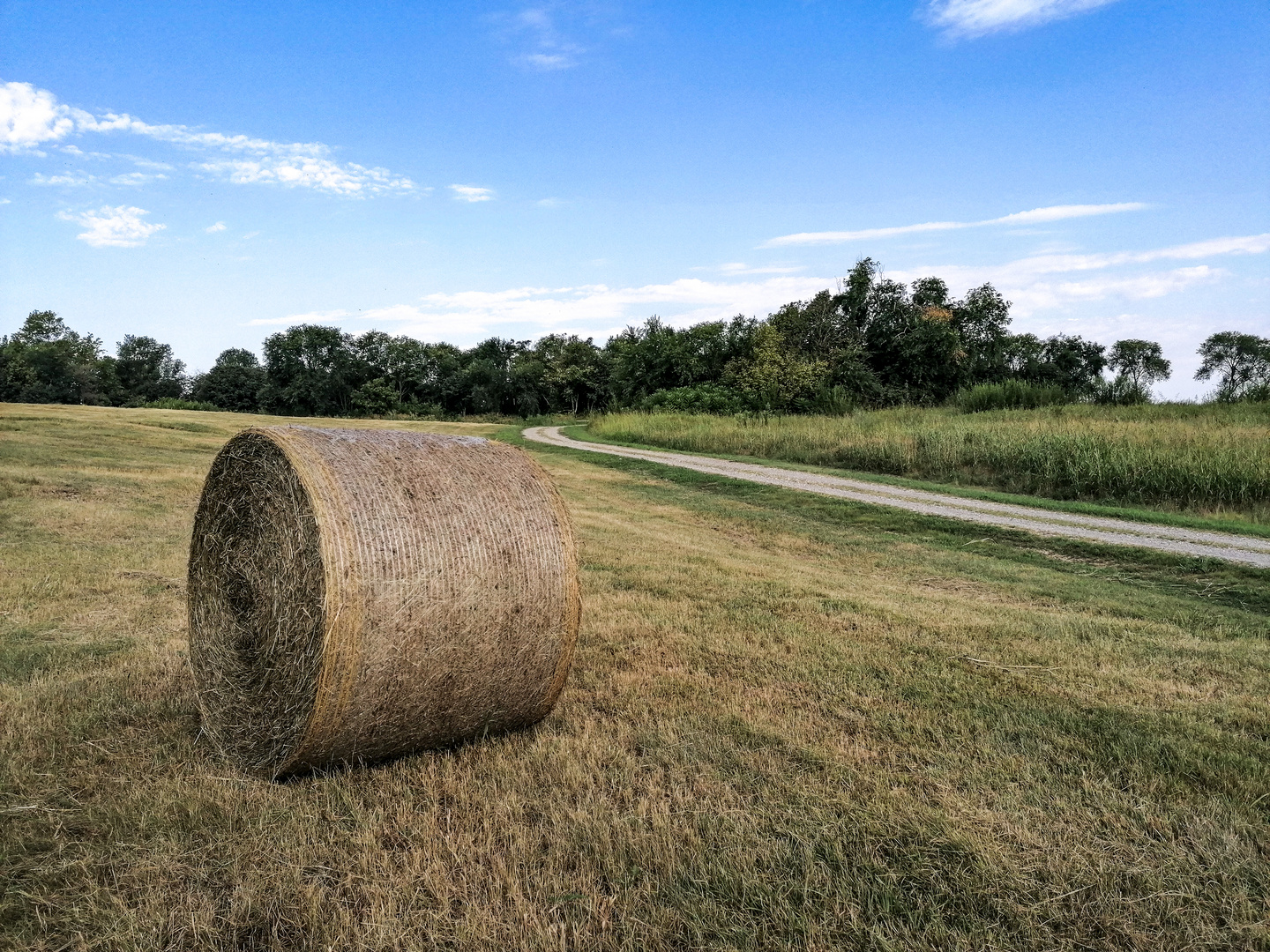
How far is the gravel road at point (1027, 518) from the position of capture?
1258 cm

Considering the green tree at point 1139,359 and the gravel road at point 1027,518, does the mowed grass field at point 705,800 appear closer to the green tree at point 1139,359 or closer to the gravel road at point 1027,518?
the gravel road at point 1027,518

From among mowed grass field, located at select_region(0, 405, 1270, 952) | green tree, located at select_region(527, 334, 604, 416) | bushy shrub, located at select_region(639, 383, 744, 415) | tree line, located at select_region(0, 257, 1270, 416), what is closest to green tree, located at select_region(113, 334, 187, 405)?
tree line, located at select_region(0, 257, 1270, 416)

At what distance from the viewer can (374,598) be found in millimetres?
4195

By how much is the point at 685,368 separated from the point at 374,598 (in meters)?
54.8

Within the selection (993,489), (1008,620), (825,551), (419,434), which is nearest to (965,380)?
(993,489)

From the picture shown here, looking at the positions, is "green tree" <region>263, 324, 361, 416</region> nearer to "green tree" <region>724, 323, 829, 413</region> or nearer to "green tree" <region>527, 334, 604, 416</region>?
"green tree" <region>527, 334, 604, 416</region>

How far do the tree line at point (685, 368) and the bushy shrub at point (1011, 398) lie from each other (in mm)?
82

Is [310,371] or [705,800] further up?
[310,371]

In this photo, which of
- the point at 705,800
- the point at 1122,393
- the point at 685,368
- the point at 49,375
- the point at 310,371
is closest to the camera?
the point at 705,800

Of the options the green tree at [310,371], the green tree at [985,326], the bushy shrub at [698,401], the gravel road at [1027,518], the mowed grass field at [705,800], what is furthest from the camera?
the green tree at [310,371]

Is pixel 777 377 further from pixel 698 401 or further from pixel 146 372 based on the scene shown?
pixel 146 372

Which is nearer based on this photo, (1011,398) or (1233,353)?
(1011,398)

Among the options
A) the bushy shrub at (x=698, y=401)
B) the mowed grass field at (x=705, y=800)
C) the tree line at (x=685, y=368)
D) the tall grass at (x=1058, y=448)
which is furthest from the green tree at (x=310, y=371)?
the mowed grass field at (x=705, y=800)

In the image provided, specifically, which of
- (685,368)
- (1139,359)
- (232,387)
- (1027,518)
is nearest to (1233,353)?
(1139,359)
